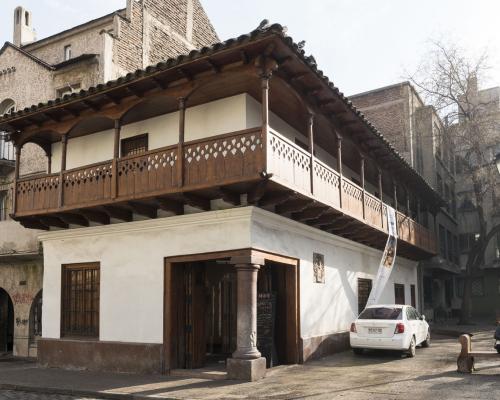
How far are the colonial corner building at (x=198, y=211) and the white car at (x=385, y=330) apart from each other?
1057 mm

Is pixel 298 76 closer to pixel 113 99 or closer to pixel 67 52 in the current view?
pixel 113 99

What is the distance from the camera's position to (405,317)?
1547 cm

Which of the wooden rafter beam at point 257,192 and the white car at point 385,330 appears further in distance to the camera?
the white car at point 385,330

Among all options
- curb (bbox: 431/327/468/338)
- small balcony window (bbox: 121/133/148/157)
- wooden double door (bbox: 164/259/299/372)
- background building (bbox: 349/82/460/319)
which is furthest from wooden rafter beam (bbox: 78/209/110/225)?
background building (bbox: 349/82/460/319)

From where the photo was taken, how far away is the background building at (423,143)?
30.6 metres

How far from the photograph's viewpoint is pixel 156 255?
13906 millimetres

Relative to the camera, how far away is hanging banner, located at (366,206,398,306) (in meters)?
17.8

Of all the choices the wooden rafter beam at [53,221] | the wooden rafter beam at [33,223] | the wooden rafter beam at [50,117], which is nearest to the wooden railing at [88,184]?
the wooden rafter beam at [53,221]

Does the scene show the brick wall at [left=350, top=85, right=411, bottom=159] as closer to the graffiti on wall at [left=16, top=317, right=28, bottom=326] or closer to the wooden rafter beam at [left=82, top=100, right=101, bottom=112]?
the wooden rafter beam at [left=82, top=100, right=101, bottom=112]

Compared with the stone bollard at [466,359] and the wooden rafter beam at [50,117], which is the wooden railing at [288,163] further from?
the wooden rafter beam at [50,117]

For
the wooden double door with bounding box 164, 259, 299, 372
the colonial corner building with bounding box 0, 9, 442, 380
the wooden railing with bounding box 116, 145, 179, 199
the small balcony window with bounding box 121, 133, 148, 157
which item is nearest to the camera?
the colonial corner building with bounding box 0, 9, 442, 380

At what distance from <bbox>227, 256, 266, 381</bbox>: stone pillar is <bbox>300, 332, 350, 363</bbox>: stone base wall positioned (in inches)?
97.4

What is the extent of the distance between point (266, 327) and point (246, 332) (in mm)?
1668

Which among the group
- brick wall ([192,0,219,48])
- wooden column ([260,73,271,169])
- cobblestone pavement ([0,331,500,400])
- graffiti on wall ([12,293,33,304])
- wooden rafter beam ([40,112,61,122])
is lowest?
cobblestone pavement ([0,331,500,400])
